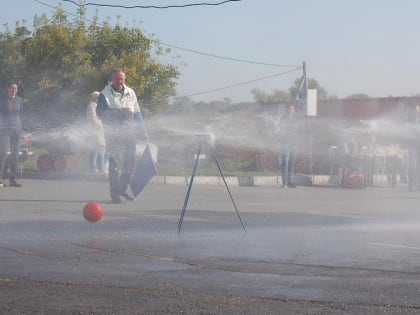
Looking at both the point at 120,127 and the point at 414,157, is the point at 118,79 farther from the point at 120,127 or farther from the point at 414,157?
the point at 414,157

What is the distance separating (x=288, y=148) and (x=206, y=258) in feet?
41.8

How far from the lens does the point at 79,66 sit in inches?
977

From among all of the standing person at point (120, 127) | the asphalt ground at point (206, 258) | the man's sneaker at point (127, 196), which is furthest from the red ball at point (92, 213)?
the man's sneaker at point (127, 196)

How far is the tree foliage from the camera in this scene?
24375 mm

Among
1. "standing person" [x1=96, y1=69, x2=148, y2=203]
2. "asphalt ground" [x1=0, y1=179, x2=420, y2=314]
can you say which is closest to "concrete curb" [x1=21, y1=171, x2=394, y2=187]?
"asphalt ground" [x1=0, y1=179, x2=420, y2=314]

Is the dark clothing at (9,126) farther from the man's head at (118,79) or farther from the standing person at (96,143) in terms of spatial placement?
the man's head at (118,79)

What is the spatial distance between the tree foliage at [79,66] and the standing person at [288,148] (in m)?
5.25

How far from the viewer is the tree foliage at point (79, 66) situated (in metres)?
24.4

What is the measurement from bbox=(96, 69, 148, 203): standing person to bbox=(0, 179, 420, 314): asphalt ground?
50 centimetres

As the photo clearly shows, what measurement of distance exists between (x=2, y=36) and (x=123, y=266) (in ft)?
103

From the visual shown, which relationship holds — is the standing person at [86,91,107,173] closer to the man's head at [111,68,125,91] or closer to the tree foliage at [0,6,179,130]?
the tree foliage at [0,6,179,130]

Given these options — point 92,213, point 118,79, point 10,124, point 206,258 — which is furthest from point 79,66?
point 206,258

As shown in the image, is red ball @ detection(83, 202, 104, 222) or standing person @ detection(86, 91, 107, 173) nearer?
red ball @ detection(83, 202, 104, 222)

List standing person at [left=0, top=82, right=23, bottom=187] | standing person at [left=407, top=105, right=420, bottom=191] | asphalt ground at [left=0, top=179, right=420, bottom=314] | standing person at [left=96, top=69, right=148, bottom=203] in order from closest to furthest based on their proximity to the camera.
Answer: asphalt ground at [left=0, top=179, right=420, bottom=314] < standing person at [left=96, top=69, right=148, bottom=203] < standing person at [left=0, top=82, right=23, bottom=187] < standing person at [left=407, top=105, right=420, bottom=191]
